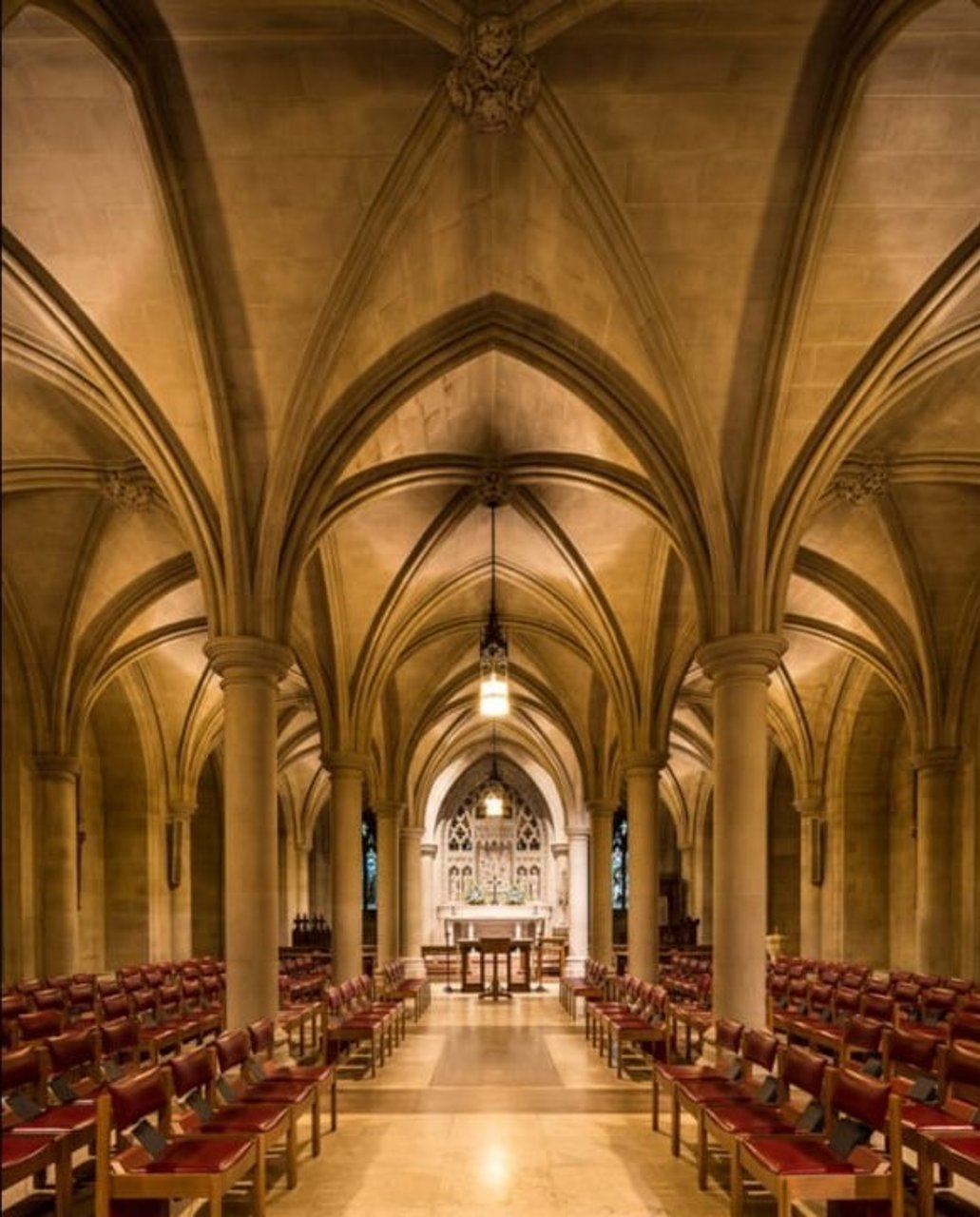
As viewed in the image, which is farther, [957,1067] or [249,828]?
[249,828]

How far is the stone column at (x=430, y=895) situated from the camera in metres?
41.1

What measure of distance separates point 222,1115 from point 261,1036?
1784 mm

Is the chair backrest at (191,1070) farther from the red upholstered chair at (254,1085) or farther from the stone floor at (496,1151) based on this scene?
the stone floor at (496,1151)

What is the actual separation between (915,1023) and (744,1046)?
204 inches

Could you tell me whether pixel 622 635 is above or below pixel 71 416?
below

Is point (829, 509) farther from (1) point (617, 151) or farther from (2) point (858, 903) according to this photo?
(2) point (858, 903)

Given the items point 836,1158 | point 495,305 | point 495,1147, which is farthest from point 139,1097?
point 495,305

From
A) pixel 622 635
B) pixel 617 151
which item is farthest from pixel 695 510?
pixel 622 635

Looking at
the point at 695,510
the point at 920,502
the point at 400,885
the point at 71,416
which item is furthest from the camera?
the point at 400,885

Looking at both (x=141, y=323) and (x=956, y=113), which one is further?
(x=141, y=323)

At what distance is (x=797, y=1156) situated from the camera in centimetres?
653

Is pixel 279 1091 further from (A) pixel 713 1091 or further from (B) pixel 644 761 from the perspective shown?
(B) pixel 644 761

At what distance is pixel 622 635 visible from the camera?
2038 centimetres

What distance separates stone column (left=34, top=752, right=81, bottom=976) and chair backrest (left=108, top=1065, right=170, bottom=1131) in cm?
1497
